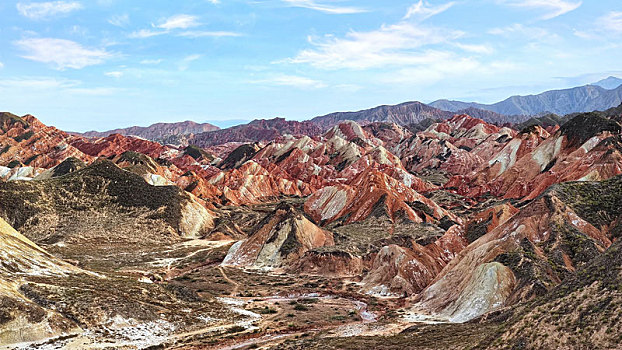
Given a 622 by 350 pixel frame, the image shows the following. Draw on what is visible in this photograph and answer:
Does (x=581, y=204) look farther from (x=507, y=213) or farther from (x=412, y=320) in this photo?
(x=412, y=320)

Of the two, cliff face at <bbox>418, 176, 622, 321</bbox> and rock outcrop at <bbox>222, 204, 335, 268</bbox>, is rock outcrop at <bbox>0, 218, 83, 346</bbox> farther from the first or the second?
rock outcrop at <bbox>222, 204, 335, 268</bbox>

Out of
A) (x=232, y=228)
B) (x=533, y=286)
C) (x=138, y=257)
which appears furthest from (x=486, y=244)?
(x=232, y=228)

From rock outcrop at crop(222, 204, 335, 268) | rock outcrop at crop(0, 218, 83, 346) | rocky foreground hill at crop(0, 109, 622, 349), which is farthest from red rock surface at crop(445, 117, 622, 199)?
rock outcrop at crop(0, 218, 83, 346)

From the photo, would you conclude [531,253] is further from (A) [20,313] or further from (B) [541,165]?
(B) [541,165]

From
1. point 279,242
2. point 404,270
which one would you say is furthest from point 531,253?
point 279,242

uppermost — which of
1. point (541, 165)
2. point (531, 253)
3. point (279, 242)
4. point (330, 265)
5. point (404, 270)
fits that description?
point (541, 165)

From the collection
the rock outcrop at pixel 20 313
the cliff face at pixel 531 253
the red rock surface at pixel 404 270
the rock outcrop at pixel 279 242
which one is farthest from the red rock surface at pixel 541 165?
the rock outcrop at pixel 20 313

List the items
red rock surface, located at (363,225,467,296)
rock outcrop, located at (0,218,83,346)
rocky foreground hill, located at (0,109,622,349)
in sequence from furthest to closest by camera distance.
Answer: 1. red rock surface, located at (363,225,467,296)
2. rocky foreground hill, located at (0,109,622,349)
3. rock outcrop, located at (0,218,83,346)

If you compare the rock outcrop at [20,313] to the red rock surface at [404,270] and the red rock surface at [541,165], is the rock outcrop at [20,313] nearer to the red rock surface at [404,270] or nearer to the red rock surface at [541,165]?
the red rock surface at [404,270]

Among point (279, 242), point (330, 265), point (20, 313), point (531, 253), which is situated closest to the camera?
point (20, 313)
